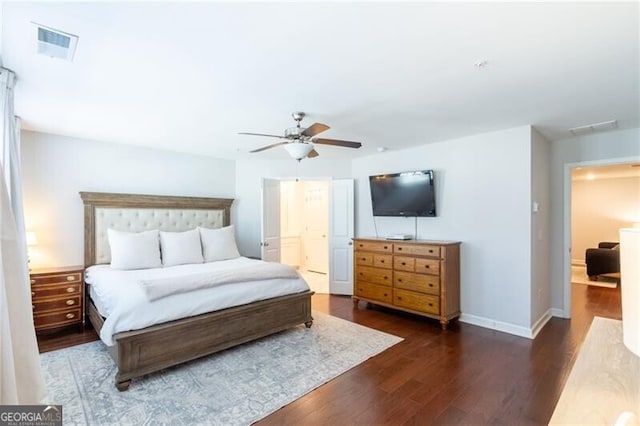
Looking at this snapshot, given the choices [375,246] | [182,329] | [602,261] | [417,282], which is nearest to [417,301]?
[417,282]

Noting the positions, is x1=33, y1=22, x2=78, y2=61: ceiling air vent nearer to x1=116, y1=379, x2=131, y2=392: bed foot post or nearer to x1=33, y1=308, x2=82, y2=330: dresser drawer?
x1=116, y1=379, x2=131, y2=392: bed foot post

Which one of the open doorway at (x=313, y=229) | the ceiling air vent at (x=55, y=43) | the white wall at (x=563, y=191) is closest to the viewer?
the ceiling air vent at (x=55, y=43)

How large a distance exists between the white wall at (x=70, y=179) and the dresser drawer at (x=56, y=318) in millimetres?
781

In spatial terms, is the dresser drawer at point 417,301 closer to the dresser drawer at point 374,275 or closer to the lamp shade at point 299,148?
the dresser drawer at point 374,275

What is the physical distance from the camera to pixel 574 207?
8562 mm

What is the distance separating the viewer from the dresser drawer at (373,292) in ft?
15.0

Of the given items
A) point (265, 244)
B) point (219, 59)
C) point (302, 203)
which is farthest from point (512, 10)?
point (302, 203)

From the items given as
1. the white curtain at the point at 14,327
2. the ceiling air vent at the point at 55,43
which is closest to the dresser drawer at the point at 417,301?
the white curtain at the point at 14,327

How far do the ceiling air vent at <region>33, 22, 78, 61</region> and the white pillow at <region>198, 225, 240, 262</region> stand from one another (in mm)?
3023

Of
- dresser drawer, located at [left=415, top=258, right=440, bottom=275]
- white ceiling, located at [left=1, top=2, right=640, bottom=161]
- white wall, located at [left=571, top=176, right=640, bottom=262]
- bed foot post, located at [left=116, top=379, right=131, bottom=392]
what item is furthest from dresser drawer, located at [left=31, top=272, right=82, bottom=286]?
white wall, located at [left=571, top=176, right=640, bottom=262]

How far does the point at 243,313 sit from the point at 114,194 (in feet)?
9.17

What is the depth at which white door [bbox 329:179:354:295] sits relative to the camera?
18.4ft

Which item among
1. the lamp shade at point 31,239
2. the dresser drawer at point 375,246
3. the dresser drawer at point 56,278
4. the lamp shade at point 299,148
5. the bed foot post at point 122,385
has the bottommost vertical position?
the bed foot post at point 122,385

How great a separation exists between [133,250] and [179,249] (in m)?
0.56
